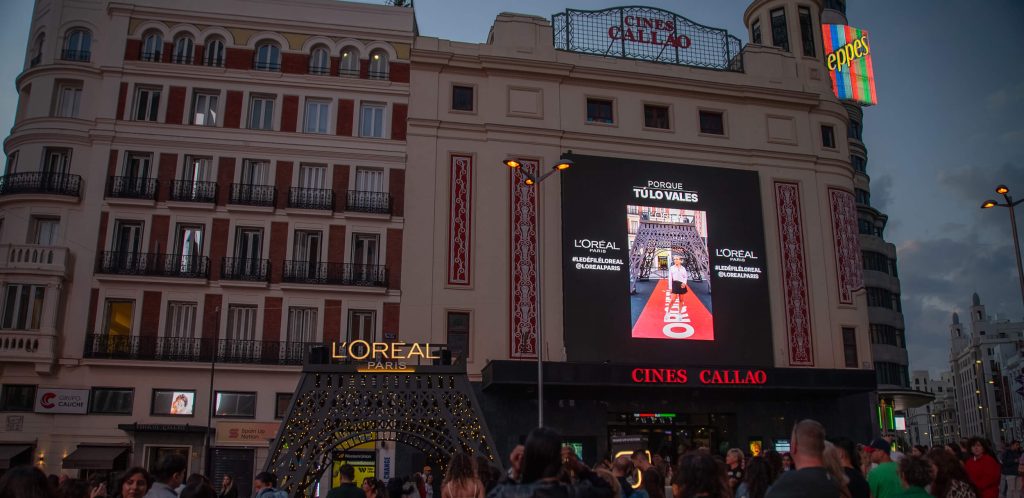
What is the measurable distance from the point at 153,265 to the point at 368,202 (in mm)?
9333

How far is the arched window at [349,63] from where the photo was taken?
129 ft

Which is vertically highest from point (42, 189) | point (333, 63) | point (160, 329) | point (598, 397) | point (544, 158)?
point (333, 63)

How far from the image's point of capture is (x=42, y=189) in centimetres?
3528

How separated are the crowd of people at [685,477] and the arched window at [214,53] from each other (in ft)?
95.1

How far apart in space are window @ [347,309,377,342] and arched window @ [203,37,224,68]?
1316 cm

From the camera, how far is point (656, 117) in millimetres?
41344

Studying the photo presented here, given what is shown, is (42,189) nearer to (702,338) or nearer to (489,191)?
(489,191)

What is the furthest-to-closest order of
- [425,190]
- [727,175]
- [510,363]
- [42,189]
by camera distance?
[727,175]
[425,190]
[42,189]
[510,363]

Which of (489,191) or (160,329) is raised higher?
(489,191)

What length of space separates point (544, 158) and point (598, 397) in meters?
11.1

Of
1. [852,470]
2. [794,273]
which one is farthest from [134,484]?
[794,273]

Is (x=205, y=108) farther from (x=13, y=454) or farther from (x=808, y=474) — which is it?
(x=808, y=474)

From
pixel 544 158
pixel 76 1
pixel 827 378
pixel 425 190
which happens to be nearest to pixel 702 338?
pixel 827 378

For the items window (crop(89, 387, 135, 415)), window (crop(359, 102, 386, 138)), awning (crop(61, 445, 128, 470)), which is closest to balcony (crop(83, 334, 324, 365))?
window (crop(89, 387, 135, 415))
